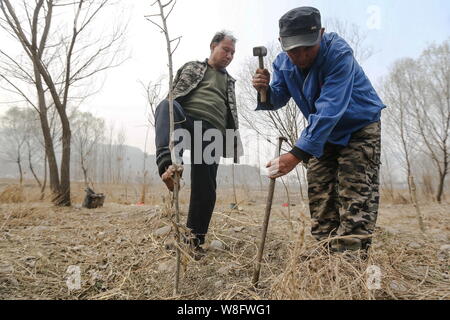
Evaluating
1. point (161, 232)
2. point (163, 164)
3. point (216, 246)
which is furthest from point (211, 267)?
point (161, 232)

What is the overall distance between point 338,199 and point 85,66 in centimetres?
560

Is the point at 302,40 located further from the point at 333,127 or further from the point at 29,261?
the point at 29,261

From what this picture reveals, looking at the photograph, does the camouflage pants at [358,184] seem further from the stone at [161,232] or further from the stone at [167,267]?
the stone at [161,232]

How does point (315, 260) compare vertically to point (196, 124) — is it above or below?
below

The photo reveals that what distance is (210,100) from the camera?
2084 millimetres

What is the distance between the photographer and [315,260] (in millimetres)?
1295

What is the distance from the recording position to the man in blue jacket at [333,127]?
142cm

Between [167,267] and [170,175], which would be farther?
[167,267]

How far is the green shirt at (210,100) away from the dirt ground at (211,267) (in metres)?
0.67

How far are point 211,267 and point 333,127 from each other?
1.09 metres
